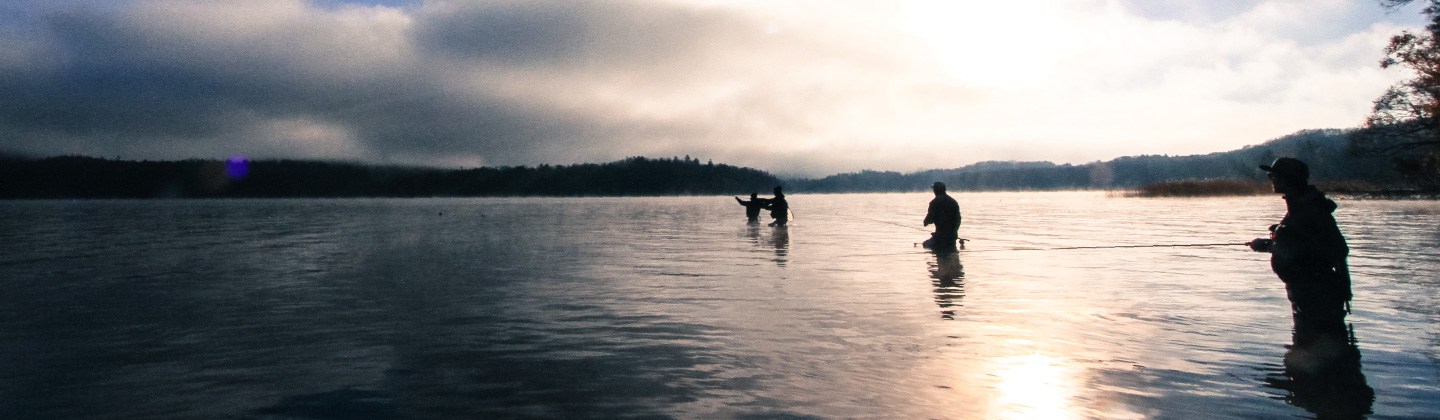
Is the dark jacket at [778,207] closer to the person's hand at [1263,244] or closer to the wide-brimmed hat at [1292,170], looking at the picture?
the person's hand at [1263,244]

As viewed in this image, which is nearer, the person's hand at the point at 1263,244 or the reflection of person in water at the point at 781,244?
the person's hand at the point at 1263,244

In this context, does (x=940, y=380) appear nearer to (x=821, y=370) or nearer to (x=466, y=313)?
(x=821, y=370)

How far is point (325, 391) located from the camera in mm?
7625

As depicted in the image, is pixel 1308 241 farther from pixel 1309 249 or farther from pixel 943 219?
pixel 943 219

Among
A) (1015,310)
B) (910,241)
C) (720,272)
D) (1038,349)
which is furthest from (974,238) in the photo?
(1038,349)

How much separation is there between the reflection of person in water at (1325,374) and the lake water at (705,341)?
50 mm

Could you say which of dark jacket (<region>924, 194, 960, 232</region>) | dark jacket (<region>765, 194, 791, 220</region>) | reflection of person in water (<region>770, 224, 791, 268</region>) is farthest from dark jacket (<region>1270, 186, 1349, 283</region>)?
dark jacket (<region>765, 194, 791, 220</region>)

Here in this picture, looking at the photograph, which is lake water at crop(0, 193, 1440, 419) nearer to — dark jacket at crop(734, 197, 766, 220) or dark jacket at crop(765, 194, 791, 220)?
dark jacket at crop(765, 194, 791, 220)

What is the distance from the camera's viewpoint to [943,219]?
2327cm

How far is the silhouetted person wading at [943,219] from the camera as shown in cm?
2314

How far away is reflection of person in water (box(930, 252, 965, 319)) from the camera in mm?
12992

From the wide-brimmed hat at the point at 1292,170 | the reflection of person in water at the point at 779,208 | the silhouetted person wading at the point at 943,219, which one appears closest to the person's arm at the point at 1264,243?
the wide-brimmed hat at the point at 1292,170

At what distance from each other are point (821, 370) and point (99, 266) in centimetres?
2146

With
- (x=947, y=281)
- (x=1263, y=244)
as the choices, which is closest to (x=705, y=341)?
(x=1263, y=244)
